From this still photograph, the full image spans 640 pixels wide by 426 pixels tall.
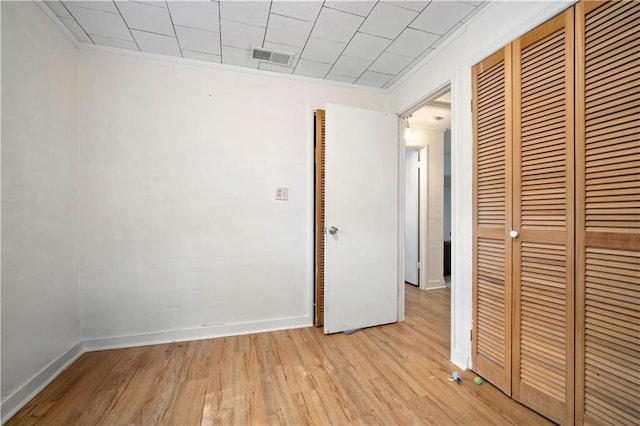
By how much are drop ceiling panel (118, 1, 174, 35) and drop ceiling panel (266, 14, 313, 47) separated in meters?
0.67

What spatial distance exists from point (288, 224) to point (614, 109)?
7.04 ft

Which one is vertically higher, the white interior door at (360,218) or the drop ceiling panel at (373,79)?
the drop ceiling panel at (373,79)

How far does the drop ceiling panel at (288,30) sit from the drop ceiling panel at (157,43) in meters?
0.75

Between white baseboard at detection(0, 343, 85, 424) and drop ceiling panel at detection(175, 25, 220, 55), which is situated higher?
drop ceiling panel at detection(175, 25, 220, 55)

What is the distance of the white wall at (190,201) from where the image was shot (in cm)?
211

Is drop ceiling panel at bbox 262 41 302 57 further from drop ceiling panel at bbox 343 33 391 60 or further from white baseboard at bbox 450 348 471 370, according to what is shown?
white baseboard at bbox 450 348 471 370

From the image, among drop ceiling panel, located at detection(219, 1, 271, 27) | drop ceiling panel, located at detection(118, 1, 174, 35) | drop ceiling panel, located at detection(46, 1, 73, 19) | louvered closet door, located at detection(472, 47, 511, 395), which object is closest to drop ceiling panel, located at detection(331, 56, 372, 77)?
drop ceiling panel, located at detection(219, 1, 271, 27)

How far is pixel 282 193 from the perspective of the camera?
2510 mm

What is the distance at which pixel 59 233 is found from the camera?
1.84 metres

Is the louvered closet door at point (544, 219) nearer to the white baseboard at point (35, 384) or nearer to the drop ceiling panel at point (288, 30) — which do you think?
the drop ceiling panel at point (288, 30)

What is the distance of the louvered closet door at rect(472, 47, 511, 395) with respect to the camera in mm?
1559


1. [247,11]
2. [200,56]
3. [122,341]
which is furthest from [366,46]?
[122,341]

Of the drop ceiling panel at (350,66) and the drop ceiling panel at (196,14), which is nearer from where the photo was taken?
the drop ceiling panel at (196,14)

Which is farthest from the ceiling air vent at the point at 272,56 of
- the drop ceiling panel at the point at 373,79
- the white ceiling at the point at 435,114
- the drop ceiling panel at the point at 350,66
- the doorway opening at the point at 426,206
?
the doorway opening at the point at 426,206
